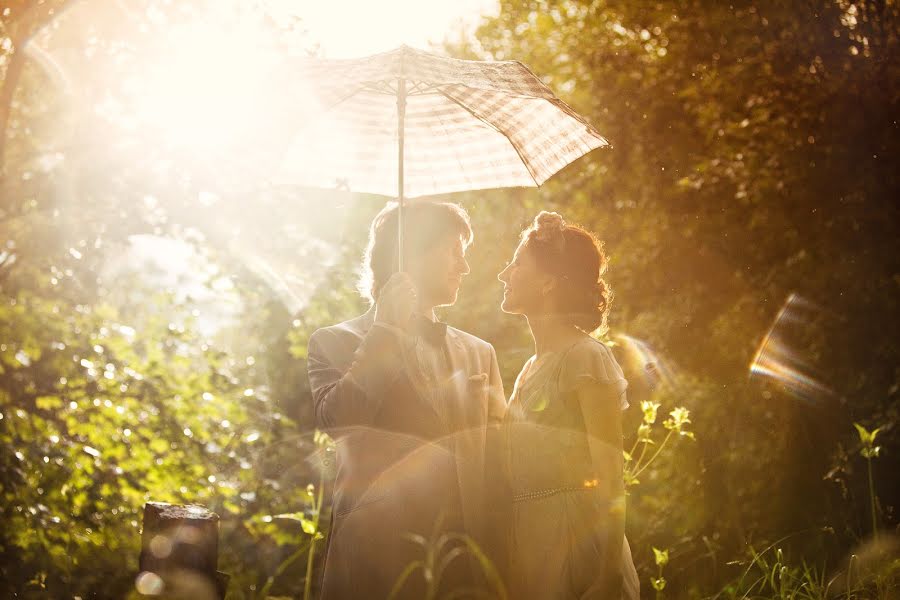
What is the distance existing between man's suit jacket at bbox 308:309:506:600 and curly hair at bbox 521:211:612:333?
612 millimetres

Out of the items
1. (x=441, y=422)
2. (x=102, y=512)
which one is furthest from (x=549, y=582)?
(x=102, y=512)

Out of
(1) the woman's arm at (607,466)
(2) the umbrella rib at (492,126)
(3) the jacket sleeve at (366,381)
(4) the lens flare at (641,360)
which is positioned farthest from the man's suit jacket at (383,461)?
(4) the lens flare at (641,360)

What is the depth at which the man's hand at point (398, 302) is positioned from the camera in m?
2.81

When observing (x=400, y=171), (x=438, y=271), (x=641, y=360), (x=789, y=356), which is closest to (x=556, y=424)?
(x=438, y=271)

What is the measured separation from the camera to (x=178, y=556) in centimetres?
285

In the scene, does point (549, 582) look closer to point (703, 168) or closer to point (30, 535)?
point (30, 535)

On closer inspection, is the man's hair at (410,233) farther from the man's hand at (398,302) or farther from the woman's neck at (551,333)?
the woman's neck at (551,333)

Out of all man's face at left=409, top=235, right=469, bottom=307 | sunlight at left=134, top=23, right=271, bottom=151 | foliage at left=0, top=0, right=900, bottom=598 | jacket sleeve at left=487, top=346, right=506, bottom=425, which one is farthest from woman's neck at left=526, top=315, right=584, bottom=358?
sunlight at left=134, top=23, right=271, bottom=151

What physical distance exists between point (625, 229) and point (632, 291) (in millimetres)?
718

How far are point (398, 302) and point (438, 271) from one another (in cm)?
35

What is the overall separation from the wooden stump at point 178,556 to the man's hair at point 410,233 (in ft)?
3.28

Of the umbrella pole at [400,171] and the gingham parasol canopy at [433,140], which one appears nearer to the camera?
the umbrella pole at [400,171]

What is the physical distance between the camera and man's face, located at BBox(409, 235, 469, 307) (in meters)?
3.10

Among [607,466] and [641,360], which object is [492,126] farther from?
[641,360]
